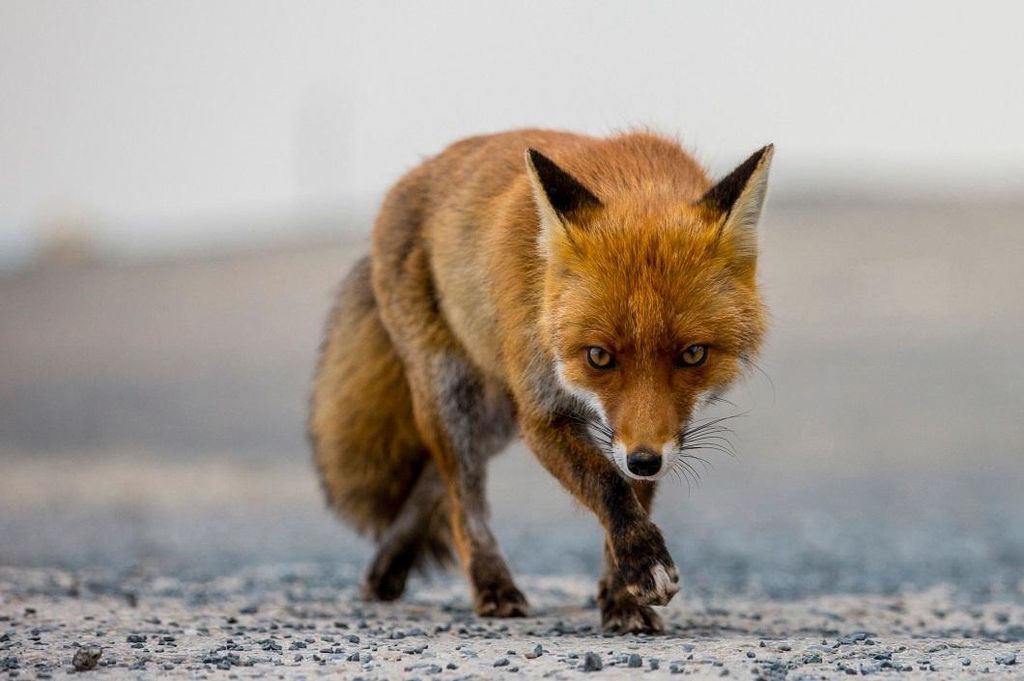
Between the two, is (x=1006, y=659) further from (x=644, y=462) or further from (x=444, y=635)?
(x=444, y=635)

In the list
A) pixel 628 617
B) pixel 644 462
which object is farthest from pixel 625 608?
pixel 644 462

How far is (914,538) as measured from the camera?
1333 cm

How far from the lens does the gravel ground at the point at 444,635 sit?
18.4 ft

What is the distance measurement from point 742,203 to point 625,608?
2099 mm

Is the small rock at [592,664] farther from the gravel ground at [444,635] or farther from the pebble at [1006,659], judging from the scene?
the pebble at [1006,659]

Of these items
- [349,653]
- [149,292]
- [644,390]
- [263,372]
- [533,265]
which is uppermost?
[149,292]

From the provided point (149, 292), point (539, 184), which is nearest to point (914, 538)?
point (539, 184)

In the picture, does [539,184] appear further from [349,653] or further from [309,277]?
[309,277]

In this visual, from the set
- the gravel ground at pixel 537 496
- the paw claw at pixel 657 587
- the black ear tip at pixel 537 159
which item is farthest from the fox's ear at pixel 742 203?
the paw claw at pixel 657 587

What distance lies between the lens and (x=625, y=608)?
6.89 m

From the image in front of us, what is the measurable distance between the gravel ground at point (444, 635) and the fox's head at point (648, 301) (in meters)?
0.93

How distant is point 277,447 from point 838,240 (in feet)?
49.9

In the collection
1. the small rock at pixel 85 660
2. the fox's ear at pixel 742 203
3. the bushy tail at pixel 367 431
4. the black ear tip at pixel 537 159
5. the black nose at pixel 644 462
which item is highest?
the black ear tip at pixel 537 159

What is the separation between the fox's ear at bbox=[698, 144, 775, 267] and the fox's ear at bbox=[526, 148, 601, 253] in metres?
0.54
